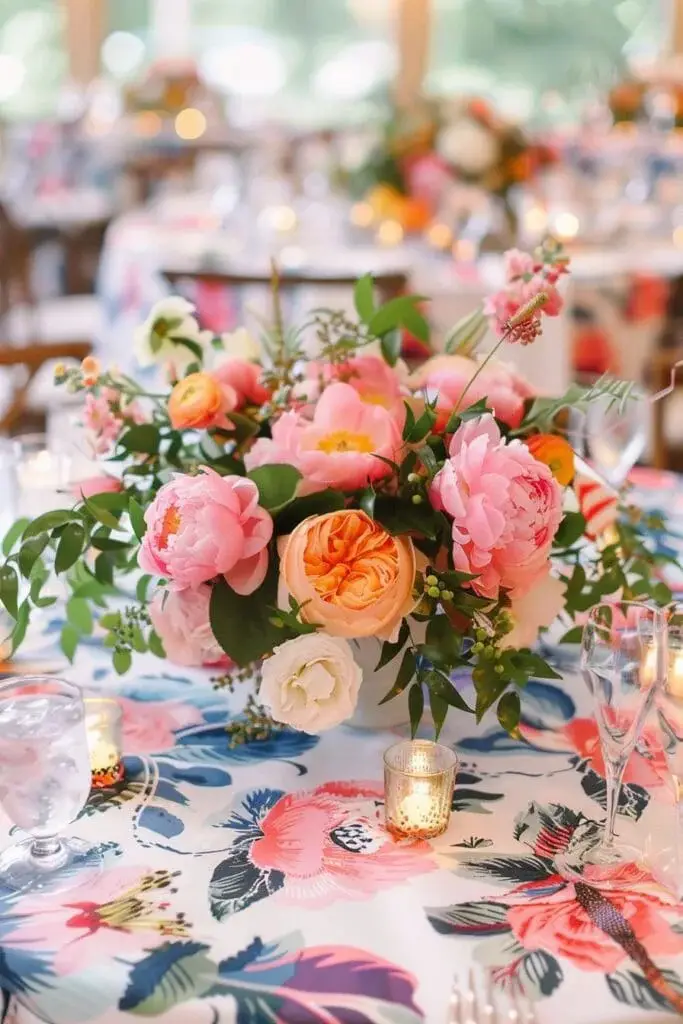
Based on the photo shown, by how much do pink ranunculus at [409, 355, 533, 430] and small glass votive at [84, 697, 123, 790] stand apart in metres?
0.37

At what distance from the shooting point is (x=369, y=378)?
106 centimetres

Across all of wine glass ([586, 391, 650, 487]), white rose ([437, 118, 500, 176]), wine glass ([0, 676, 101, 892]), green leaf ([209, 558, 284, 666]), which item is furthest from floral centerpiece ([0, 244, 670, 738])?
white rose ([437, 118, 500, 176])

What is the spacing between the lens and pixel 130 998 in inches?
28.4

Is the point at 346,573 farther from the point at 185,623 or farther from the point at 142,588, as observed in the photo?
the point at 142,588

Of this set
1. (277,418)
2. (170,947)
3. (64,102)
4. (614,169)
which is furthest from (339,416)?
(64,102)

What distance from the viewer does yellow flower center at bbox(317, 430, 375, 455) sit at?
37.1 inches

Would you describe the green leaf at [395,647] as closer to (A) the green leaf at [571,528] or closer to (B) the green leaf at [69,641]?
(A) the green leaf at [571,528]

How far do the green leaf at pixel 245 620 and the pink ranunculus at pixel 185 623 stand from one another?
0.05ft

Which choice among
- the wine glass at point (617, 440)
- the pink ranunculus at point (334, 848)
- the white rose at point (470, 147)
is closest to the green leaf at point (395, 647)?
the pink ranunculus at point (334, 848)

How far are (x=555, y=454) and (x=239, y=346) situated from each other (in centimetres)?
34

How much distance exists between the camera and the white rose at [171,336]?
113cm

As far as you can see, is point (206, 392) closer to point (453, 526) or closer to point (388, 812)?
point (453, 526)

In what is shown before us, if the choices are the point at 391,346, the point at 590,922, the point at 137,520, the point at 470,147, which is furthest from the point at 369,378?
the point at 470,147

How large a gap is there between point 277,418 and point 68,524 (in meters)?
0.20
